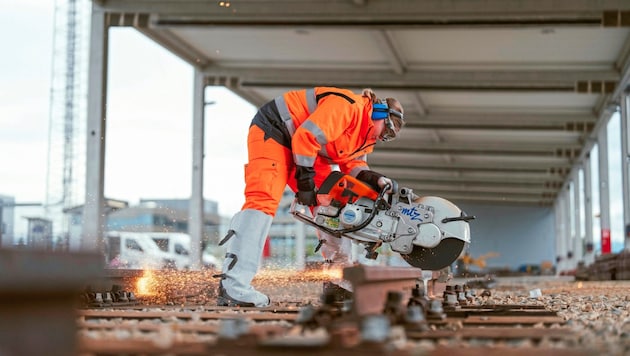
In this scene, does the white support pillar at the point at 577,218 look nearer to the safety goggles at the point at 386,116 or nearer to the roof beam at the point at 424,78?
the roof beam at the point at 424,78

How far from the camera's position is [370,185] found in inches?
221

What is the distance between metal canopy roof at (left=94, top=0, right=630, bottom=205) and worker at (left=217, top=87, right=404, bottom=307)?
29.7ft

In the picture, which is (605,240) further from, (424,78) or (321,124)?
(321,124)

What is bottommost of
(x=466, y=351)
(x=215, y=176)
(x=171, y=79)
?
(x=466, y=351)

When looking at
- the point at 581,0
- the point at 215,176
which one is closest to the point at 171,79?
the point at 215,176

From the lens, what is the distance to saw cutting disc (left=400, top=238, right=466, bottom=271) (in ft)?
18.6

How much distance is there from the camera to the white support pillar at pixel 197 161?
20.0 m

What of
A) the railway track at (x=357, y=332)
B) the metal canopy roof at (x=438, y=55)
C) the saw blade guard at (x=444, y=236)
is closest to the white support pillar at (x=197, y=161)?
the metal canopy roof at (x=438, y=55)

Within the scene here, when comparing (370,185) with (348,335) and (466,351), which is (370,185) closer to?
(348,335)

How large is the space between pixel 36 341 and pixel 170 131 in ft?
55.8

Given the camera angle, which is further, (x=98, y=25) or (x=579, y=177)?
(x=579, y=177)

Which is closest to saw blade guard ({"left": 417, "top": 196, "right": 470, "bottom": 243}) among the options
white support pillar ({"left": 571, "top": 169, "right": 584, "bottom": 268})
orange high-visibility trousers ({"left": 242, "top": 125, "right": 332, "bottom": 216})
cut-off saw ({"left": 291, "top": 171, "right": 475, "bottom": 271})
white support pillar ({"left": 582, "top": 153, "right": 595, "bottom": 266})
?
cut-off saw ({"left": 291, "top": 171, "right": 475, "bottom": 271})

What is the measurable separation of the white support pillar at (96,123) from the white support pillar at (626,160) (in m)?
11.7

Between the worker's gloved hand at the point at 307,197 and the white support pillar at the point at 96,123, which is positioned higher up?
the white support pillar at the point at 96,123
